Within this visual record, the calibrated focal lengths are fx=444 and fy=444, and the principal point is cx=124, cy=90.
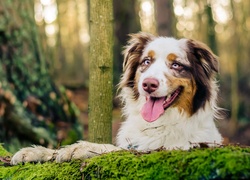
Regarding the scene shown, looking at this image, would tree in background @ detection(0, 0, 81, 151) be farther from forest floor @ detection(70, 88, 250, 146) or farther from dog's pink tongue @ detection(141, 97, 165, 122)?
forest floor @ detection(70, 88, 250, 146)

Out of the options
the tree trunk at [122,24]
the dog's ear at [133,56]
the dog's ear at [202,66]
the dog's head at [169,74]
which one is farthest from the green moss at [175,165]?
the tree trunk at [122,24]

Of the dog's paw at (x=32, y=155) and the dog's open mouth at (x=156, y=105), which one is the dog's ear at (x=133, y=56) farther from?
the dog's paw at (x=32, y=155)

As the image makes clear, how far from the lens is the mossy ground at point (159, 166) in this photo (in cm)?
256

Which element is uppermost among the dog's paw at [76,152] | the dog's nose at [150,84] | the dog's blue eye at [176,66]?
the dog's blue eye at [176,66]

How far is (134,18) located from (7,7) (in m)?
6.93

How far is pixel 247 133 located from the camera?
17.3 meters

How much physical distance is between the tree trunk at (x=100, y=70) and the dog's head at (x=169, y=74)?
0.79 ft

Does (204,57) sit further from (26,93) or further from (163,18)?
(163,18)

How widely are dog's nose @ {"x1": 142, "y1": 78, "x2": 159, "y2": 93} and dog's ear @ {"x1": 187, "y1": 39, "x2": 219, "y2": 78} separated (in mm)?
799

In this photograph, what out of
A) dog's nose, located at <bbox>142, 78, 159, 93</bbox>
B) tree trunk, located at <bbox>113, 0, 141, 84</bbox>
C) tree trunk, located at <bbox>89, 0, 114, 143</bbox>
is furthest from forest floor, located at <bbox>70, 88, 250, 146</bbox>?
dog's nose, located at <bbox>142, 78, 159, 93</bbox>

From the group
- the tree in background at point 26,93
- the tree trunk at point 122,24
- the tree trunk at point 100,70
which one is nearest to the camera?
the tree trunk at point 100,70

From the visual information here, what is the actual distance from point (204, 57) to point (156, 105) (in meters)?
0.85

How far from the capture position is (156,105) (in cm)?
459

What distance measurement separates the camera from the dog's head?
14.7ft
